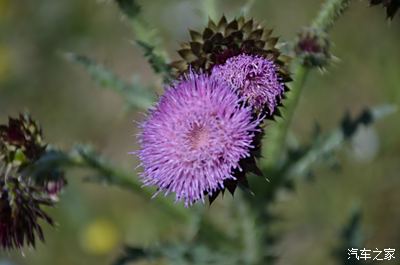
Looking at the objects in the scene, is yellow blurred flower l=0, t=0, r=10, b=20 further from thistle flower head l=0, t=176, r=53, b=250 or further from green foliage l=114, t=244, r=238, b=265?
thistle flower head l=0, t=176, r=53, b=250

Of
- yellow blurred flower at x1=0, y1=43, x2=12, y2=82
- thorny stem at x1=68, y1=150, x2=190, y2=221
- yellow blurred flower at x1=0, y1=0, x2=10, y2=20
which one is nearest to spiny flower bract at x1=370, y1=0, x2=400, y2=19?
thorny stem at x1=68, y1=150, x2=190, y2=221

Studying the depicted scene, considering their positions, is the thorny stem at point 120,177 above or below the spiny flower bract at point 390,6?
→ below

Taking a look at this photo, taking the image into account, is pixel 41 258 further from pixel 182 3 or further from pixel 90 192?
pixel 182 3

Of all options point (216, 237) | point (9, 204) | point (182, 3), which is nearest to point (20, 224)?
point (9, 204)

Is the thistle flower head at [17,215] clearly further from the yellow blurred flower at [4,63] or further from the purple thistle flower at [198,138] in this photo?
the yellow blurred flower at [4,63]

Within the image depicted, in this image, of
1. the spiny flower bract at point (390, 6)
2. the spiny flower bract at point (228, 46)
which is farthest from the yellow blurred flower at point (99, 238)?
the spiny flower bract at point (390, 6)
